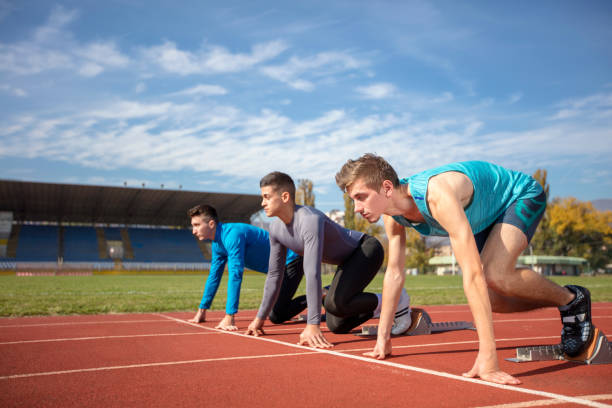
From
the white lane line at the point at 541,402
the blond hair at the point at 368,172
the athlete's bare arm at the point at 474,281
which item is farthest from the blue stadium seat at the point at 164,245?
the white lane line at the point at 541,402

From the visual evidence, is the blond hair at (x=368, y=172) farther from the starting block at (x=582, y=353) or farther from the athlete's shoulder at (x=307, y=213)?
the starting block at (x=582, y=353)

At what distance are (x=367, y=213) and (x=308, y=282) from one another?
1.37 meters

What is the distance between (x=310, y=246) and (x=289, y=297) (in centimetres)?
206

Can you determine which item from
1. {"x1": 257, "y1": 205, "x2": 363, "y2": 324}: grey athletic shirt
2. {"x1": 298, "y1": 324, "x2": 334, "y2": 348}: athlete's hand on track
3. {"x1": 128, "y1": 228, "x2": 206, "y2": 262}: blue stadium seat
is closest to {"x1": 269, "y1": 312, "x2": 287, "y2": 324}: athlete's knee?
{"x1": 257, "y1": 205, "x2": 363, "y2": 324}: grey athletic shirt

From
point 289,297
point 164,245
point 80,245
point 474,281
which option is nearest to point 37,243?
point 80,245

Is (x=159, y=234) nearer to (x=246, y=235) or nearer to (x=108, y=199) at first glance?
(x=108, y=199)

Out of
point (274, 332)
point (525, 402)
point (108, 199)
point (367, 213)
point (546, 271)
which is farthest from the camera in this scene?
point (546, 271)

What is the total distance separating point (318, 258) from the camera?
4.34 meters

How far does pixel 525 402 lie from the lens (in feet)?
7.58

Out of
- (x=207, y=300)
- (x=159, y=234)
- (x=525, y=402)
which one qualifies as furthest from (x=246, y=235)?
(x=159, y=234)

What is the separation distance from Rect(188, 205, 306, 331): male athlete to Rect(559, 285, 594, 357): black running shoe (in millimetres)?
3187

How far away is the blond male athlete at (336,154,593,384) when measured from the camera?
293 cm

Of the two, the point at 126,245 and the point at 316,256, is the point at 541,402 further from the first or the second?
the point at 126,245

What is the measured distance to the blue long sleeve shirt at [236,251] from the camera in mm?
5828
